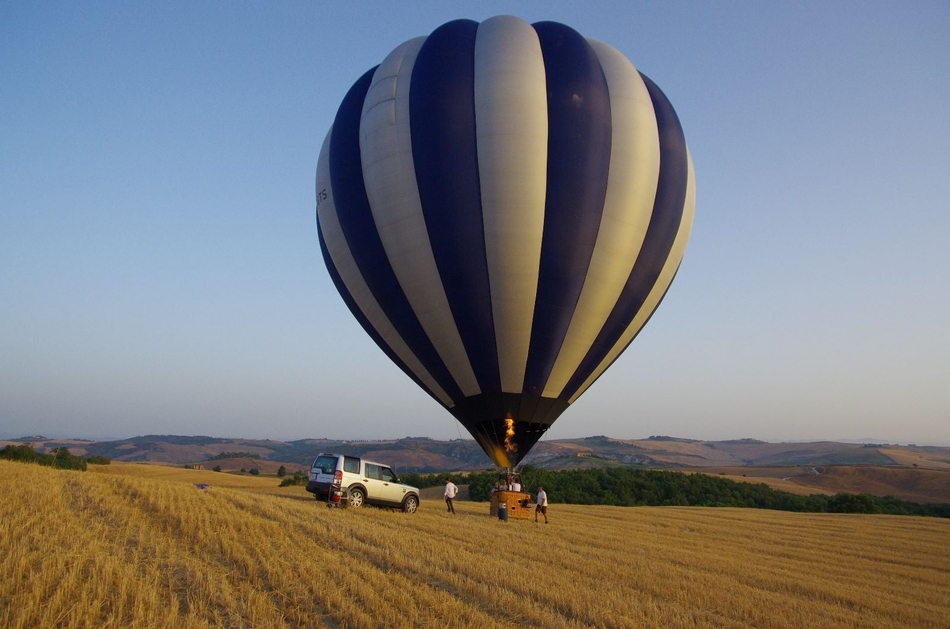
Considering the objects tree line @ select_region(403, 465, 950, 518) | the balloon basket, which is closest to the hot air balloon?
the balloon basket

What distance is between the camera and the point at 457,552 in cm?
1120

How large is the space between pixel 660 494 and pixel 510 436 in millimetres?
27657

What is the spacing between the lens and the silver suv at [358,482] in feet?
58.8

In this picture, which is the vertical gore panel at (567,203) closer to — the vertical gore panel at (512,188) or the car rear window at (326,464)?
the vertical gore panel at (512,188)

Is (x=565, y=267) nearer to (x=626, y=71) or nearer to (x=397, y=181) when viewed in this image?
(x=397, y=181)

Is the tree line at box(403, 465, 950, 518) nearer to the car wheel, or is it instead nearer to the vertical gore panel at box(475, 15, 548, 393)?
the car wheel

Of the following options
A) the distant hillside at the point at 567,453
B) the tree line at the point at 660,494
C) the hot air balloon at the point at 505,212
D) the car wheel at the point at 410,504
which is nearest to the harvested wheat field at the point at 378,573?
the car wheel at the point at 410,504

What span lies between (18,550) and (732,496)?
44.5m

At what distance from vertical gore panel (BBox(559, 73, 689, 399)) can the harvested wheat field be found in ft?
16.6

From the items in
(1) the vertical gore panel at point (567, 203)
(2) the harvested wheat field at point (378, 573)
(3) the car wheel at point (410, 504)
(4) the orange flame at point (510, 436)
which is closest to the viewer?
(2) the harvested wheat field at point (378, 573)

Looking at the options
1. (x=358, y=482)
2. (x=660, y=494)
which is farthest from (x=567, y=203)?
(x=660, y=494)

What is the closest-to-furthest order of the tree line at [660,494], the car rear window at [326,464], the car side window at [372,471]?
1. the car rear window at [326,464]
2. the car side window at [372,471]
3. the tree line at [660,494]

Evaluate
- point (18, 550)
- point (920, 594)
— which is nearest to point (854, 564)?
point (920, 594)

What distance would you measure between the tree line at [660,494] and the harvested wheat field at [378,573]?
22.5 metres
